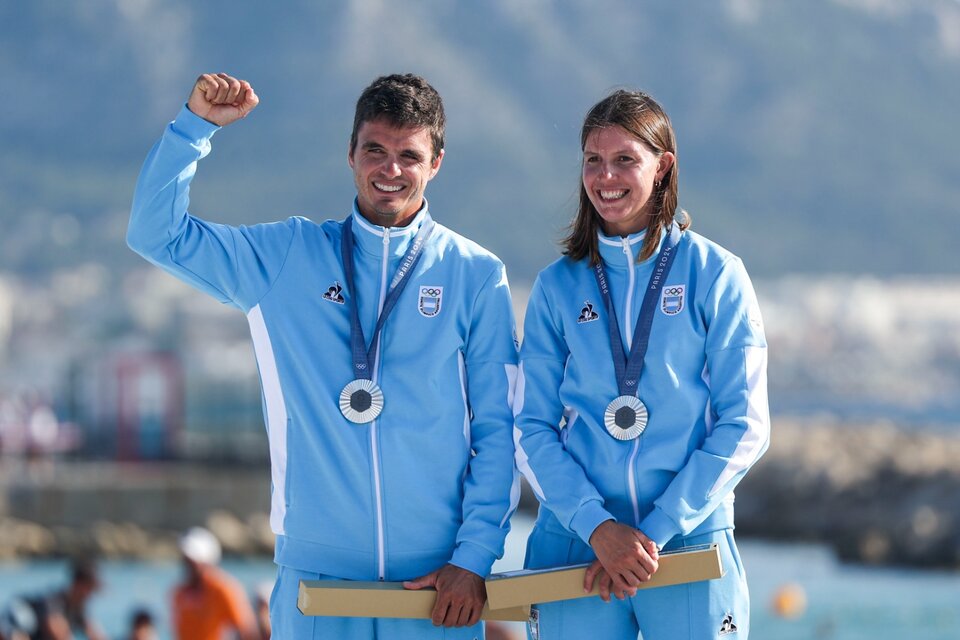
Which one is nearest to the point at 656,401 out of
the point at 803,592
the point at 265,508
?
the point at 803,592

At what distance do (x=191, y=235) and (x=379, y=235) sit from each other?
1.56ft

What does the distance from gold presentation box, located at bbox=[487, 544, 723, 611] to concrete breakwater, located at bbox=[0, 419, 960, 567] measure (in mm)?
27352

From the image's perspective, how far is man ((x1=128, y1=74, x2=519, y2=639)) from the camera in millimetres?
3434

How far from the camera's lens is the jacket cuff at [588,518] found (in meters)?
3.31

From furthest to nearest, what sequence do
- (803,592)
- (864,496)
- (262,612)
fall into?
(864,496) → (803,592) → (262,612)

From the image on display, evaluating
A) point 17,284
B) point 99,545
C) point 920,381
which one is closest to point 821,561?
point 99,545

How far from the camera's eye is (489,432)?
139 inches

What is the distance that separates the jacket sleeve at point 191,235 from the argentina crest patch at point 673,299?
981 mm

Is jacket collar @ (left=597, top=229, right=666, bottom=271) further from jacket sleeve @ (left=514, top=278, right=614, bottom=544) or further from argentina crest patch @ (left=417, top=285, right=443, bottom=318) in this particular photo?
argentina crest patch @ (left=417, top=285, right=443, bottom=318)

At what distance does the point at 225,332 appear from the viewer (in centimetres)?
6225

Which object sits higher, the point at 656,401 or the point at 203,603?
the point at 656,401

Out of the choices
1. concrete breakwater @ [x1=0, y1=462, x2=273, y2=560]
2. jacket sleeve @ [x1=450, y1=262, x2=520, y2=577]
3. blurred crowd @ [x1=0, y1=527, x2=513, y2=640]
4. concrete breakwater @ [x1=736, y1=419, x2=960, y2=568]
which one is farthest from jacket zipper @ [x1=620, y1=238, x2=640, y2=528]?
concrete breakwater @ [x1=0, y1=462, x2=273, y2=560]

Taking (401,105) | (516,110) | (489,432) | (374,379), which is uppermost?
(516,110)

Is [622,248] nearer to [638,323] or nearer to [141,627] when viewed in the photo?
[638,323]
